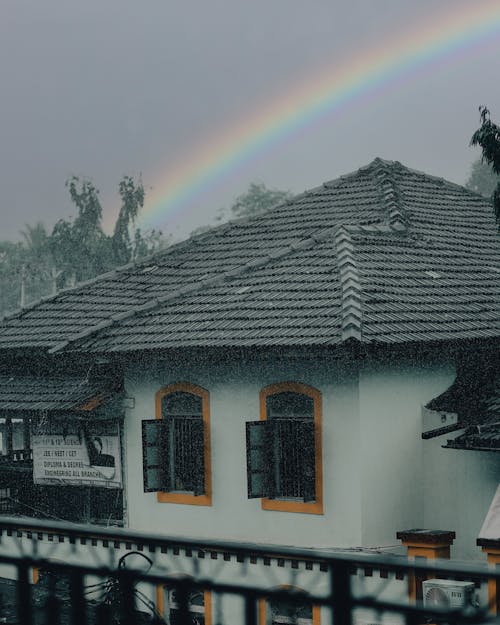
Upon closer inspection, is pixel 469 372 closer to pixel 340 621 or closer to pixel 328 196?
pixel 328 196

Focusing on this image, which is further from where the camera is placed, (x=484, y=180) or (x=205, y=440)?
(x=484, y=180)

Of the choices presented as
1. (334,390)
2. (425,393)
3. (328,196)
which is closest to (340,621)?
(334,390)

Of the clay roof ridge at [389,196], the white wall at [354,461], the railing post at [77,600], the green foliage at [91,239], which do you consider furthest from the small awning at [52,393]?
the green foliage at [91,239]

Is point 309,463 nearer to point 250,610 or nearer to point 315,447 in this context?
point 315,447

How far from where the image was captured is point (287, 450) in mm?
14594

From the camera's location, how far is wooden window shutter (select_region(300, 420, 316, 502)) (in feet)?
47.1

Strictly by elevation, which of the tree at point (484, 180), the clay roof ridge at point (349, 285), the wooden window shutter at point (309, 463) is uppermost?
the tree at point (484, 180)

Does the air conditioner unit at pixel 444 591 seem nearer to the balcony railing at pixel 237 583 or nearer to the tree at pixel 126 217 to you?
the balcony railing at pixel 237 583

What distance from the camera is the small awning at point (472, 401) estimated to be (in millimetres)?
14039

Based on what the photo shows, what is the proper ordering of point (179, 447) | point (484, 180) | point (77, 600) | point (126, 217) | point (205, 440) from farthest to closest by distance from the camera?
point (484, 180), point (126, 217), point (179, 447), point (205, 440), point (77, 600)

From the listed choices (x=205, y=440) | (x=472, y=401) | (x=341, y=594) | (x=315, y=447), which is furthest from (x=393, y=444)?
(x=341, y=594)

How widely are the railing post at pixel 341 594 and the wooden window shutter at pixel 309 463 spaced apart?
10.2 metres

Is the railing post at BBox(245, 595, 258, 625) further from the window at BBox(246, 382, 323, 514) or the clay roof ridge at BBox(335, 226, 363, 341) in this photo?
the window at BBox(246, 382, 323, 514)

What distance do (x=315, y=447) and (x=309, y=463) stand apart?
10.0 inches
